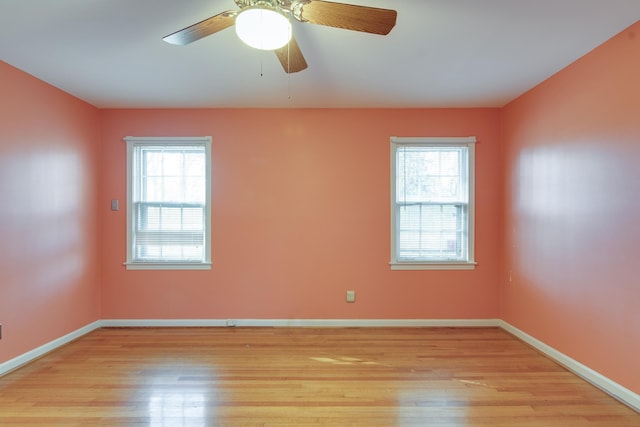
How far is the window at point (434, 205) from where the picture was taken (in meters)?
3.61

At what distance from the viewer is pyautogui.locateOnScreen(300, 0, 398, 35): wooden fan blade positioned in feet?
4.98

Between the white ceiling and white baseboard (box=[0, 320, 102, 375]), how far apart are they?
8.13 feet

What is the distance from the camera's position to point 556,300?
279 centimetres

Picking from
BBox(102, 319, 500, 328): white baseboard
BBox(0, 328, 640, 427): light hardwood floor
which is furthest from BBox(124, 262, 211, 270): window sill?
BBox(0, 328, 640, 427): light hardwood floor

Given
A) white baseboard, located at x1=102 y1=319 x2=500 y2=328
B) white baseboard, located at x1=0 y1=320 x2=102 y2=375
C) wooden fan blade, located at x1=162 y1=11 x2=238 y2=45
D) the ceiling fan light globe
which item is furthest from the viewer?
white baseboard, located at x1=102 y1=319 x2=500 y2=328

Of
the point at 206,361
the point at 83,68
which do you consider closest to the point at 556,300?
the point at 206,361

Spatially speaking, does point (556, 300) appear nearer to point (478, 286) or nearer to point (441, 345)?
point (478, 286)

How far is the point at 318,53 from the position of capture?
243 centimetres

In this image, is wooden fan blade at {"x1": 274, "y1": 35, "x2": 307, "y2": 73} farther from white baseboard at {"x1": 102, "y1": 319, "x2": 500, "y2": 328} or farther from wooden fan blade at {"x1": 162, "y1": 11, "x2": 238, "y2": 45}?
white baseboard at {"x1": 102, "y1": 319, "x2": 500, "y2": 328}

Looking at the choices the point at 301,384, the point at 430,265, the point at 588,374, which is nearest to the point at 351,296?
the point at 430,265

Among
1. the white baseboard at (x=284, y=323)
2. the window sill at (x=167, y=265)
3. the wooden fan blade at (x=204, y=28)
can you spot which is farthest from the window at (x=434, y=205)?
the wooden fan blade at (x=204, y=28)

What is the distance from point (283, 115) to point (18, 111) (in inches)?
93.6

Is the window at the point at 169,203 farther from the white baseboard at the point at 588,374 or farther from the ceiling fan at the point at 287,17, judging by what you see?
the white baseboard at the point at 588,374

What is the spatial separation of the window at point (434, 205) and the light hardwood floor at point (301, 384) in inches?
36.0
